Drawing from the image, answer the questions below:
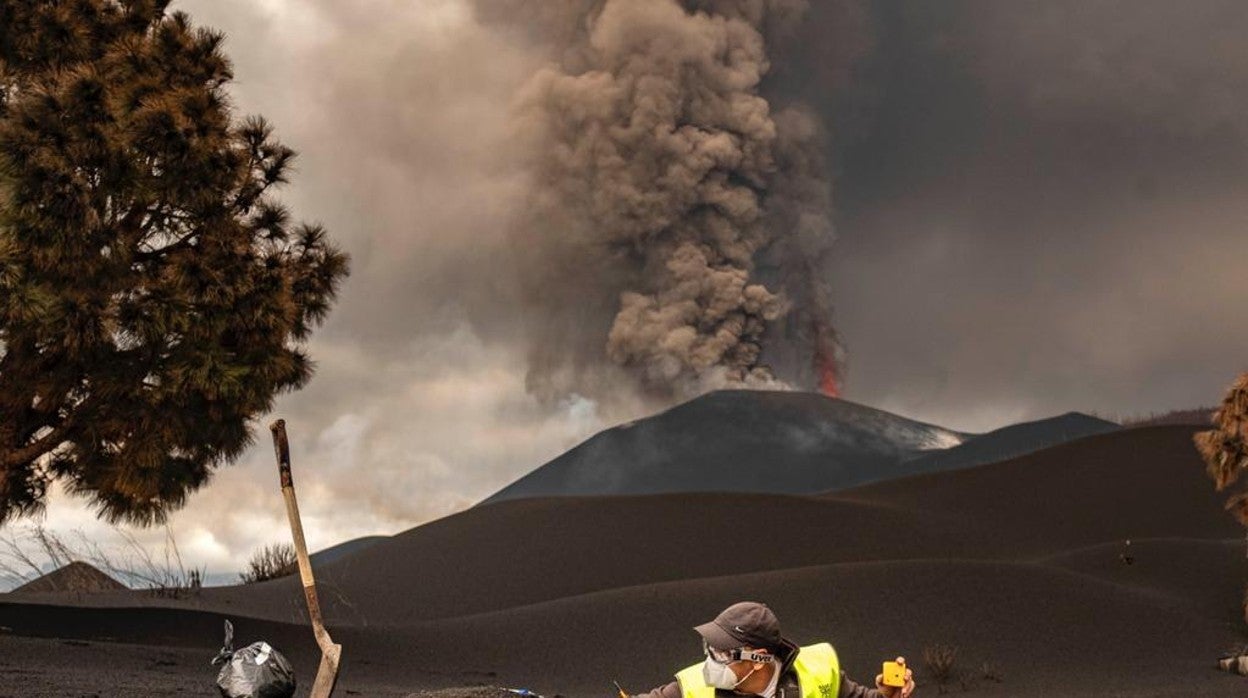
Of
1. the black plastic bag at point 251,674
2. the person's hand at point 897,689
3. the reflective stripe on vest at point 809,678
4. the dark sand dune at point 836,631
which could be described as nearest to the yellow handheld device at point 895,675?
the person's hand at point 897,689

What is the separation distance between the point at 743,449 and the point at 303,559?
73.7 meters

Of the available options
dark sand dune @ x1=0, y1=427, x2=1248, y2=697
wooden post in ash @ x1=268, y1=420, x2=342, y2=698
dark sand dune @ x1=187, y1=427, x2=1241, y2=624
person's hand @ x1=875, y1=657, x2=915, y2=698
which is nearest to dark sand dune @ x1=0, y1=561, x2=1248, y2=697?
dark sand dune @ x1=0, y1=427, x2=1248, y2=697

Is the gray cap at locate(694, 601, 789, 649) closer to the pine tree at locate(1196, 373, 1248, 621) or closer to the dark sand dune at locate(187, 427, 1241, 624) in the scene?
the pine tree at locate(1196, 373, 1248, 621)

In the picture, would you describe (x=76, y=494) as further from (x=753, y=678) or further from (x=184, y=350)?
(x=753, y=678)

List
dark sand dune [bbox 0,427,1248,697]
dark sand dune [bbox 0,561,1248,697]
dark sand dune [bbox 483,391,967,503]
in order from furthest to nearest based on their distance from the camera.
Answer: dark sand dune [bbox 483,391,967,503]
dark sand dune [bbox 0,427,1248,697]
dark sand dune [bbox 0,561,1248,697]

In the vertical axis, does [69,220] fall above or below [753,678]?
above

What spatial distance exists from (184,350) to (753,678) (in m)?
12.8

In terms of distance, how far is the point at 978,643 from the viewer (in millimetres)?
17828

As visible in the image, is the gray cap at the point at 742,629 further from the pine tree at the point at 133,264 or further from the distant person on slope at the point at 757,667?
the pine tree at the point at 133,264

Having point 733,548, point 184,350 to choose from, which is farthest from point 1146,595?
point 184,350

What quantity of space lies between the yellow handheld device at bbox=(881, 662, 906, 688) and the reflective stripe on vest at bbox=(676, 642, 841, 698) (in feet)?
0.67

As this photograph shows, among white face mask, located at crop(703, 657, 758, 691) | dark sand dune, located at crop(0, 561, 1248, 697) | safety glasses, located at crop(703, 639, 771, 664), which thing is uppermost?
dark sand dune, located at crop(0, 561, 1248, 697)

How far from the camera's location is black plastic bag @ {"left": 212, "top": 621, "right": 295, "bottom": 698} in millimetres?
6176

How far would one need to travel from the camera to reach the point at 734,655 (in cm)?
355
